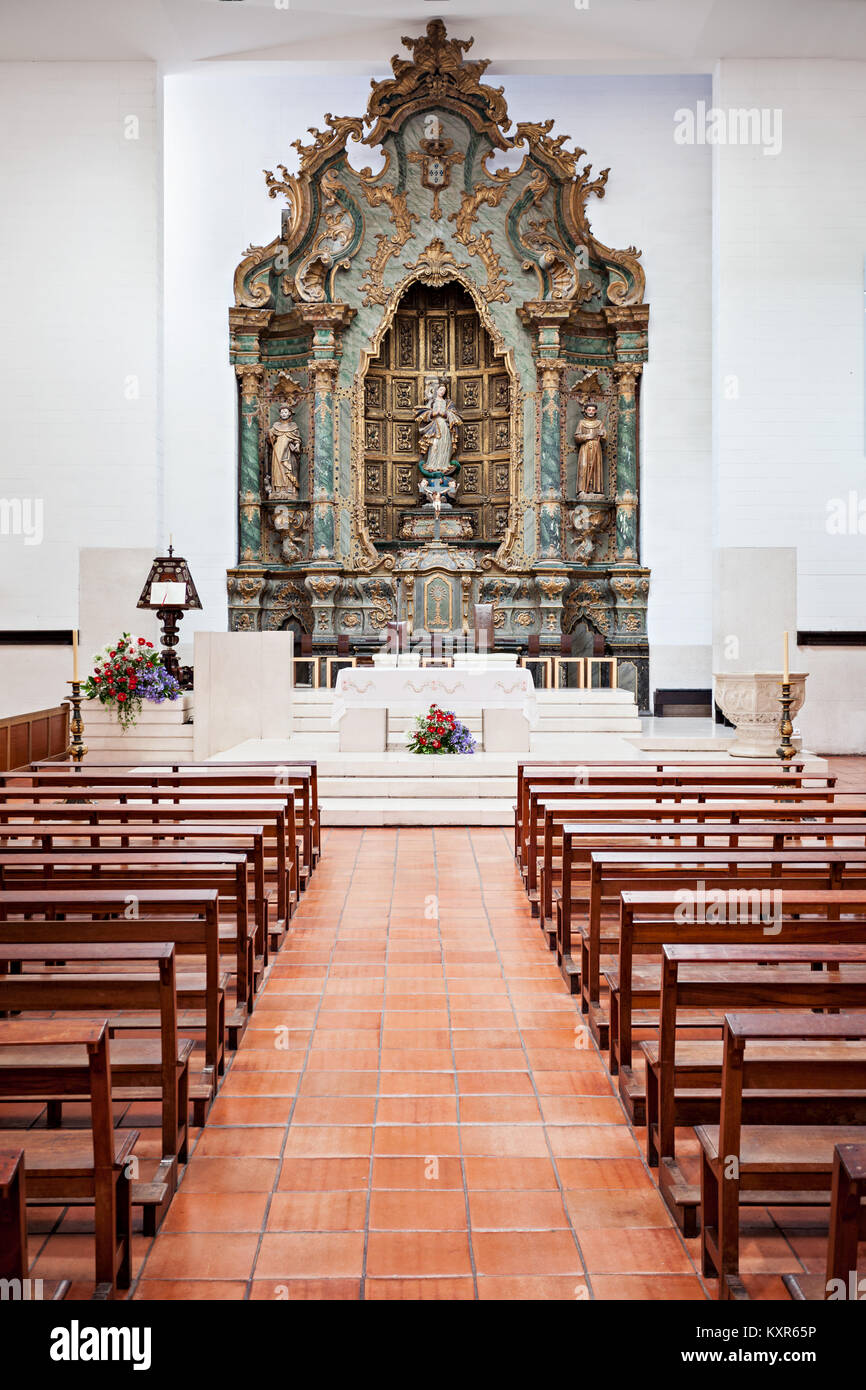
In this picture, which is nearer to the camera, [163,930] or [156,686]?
[163,930]

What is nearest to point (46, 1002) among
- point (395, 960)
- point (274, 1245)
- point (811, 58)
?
point (274, 1245)

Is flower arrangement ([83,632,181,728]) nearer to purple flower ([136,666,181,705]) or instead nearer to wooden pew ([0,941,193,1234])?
purple flower ([136,666,181,705])

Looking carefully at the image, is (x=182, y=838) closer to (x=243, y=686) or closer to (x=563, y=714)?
(x=243, y=686)

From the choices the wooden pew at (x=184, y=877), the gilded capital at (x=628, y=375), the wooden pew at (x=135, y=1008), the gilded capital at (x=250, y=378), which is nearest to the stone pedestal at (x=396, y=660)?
the gilded capital at (x=250, y=378)

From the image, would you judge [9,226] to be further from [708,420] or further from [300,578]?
[708,420]

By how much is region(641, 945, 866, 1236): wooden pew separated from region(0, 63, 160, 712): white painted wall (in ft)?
42.6

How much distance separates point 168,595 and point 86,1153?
11.1 meters

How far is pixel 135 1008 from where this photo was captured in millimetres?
2742

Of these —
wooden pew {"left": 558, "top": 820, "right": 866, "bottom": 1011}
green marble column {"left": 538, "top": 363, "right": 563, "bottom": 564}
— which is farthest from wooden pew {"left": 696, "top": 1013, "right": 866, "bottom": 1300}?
green marble column {"left": 538, "top": 363, "right": 563, "bottom": 564}

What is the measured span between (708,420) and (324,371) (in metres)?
5.46

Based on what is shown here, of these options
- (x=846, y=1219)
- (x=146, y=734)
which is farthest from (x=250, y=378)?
(x=846, y=1219)

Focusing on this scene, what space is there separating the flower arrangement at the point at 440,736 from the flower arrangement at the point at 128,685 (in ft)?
11.1

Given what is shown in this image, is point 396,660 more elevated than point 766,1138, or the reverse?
point 396,660

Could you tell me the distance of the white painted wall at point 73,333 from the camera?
1486 cm
